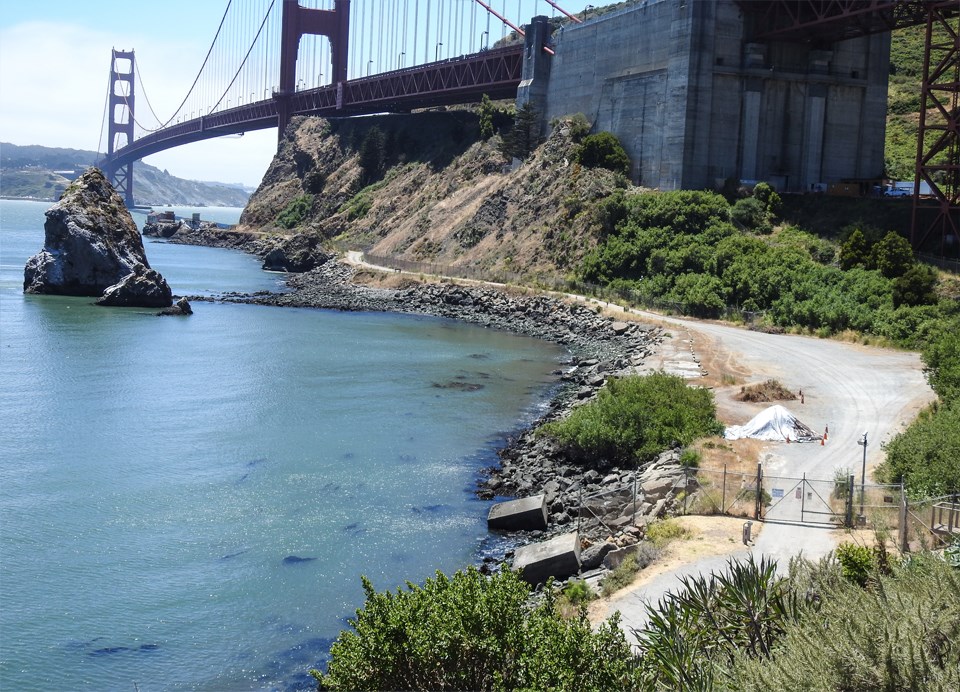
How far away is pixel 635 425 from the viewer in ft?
89.8

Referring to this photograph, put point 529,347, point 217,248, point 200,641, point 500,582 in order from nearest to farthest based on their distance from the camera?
point 500,582 → point 200,641 → point 529,347 → point 217,248

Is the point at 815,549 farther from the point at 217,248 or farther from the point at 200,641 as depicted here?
the point at 217,248

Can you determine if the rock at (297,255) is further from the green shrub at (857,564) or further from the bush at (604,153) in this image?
the green shrub at (857,564)

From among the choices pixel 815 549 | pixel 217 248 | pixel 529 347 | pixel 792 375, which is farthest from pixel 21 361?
pixel 217 248

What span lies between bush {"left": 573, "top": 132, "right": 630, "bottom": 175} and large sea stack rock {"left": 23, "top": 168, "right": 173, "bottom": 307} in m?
29.2

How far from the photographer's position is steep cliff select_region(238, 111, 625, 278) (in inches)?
2594

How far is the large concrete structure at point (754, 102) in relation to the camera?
57.8 metres

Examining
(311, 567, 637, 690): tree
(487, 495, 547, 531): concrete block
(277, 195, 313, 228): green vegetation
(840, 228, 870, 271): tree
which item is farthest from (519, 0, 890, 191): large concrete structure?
(277, 195, 313, 228): green vegetation

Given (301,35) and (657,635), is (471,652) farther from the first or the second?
(301,35)

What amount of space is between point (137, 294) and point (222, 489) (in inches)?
1581

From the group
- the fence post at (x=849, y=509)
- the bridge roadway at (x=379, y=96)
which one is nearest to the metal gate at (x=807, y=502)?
the fence post at (x=849, y=509)

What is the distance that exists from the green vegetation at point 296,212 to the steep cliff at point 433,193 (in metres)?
0.16

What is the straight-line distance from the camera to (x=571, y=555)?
1891cm

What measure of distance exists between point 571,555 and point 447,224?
61256mm
